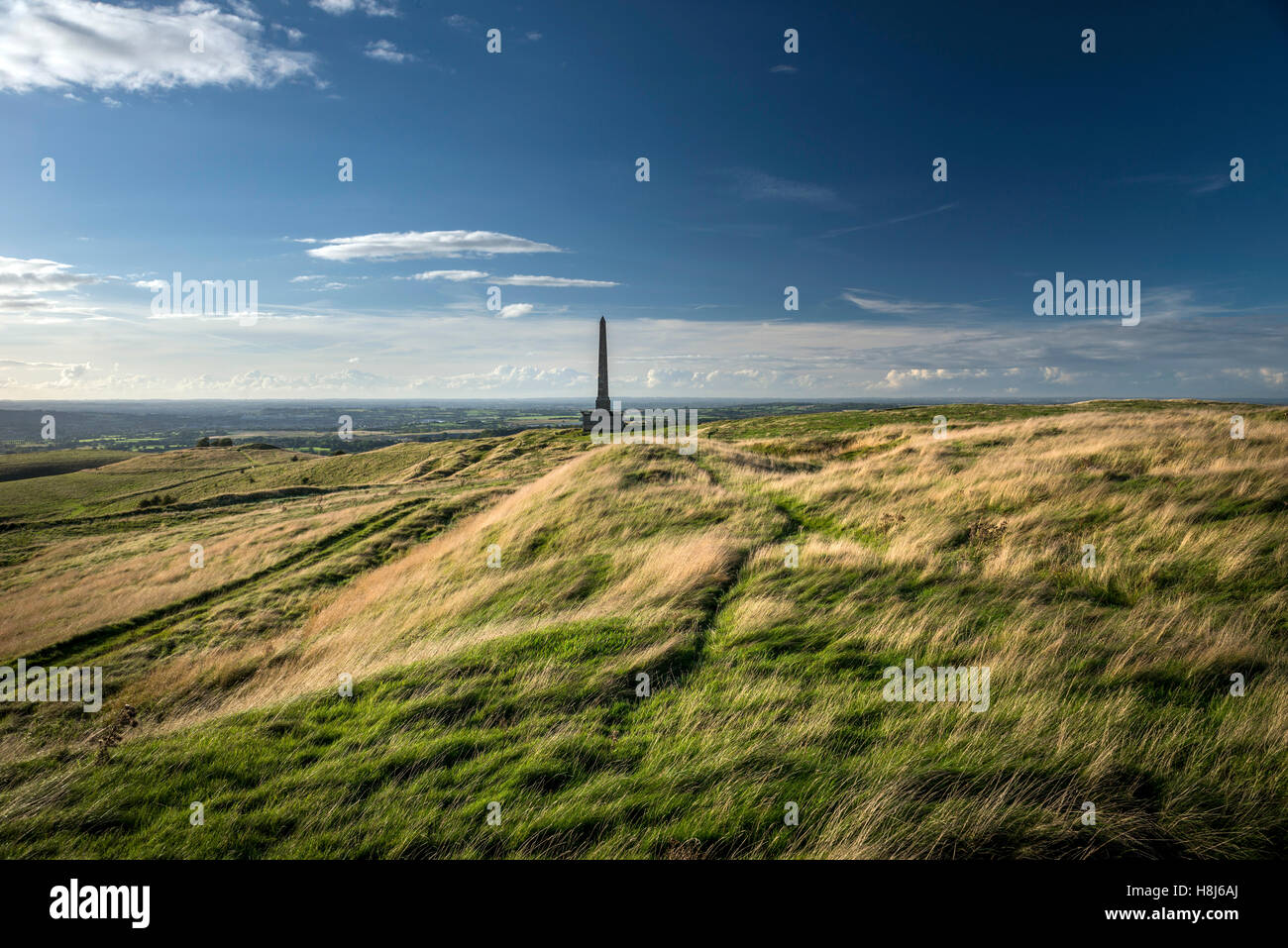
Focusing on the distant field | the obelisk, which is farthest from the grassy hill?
the distant field

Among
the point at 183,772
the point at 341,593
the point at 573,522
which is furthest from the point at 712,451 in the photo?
the point at 183,772

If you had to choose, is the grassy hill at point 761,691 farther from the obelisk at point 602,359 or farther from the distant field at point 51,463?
the distant field at point 51,463

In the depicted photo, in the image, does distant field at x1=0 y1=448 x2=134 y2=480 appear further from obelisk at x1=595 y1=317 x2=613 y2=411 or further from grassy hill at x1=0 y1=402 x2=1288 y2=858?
grassy hill at x1=0 y1=402 x2=1288 y2=858

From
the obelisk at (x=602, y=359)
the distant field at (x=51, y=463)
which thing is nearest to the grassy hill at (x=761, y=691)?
the obelisk at (x=602, y=359)

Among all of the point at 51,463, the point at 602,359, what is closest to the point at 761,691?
the point at 602,359

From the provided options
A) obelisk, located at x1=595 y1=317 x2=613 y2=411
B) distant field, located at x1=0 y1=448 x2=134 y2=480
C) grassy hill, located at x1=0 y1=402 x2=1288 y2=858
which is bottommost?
grassy hill, located at x1=0 y1=402 x2=1288 y2=858

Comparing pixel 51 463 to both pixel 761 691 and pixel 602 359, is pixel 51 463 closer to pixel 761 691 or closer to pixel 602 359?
pixel 602 359

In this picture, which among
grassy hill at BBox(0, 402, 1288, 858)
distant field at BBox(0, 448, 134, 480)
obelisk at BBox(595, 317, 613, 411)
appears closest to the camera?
grassy hill at BBox(0, 402, 1288, 858)

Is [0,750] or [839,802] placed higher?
[839,802]
